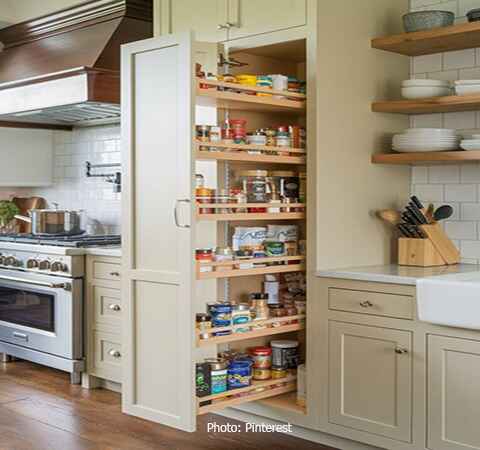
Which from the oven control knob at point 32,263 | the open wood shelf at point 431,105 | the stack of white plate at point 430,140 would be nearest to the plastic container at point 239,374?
the stack of white plate at point 430,140

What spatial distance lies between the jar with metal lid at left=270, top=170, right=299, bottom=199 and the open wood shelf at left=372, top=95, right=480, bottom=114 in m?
0.52

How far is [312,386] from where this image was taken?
12.7ft

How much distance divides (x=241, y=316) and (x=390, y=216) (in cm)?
92

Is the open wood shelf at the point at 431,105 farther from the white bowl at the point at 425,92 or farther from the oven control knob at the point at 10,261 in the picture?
the oven control knob at the point at 10,261

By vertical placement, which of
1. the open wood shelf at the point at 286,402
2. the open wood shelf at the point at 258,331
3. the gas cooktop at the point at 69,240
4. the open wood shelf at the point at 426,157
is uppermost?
the open wood shelf at the point at 426,157

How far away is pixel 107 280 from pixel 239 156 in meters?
1.56

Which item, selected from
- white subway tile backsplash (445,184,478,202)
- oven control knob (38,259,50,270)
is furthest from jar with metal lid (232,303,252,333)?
oven control knob (38,259,50,270)

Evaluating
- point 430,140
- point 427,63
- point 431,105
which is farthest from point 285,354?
point 427,63

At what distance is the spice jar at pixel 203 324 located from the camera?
3.56m

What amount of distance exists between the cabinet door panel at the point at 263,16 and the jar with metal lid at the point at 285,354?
1.52 m

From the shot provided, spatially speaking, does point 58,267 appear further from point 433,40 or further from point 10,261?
point 433,40

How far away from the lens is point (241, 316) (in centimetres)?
375

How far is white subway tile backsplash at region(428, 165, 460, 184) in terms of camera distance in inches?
163

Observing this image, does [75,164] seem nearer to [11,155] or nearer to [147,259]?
[11,155]
